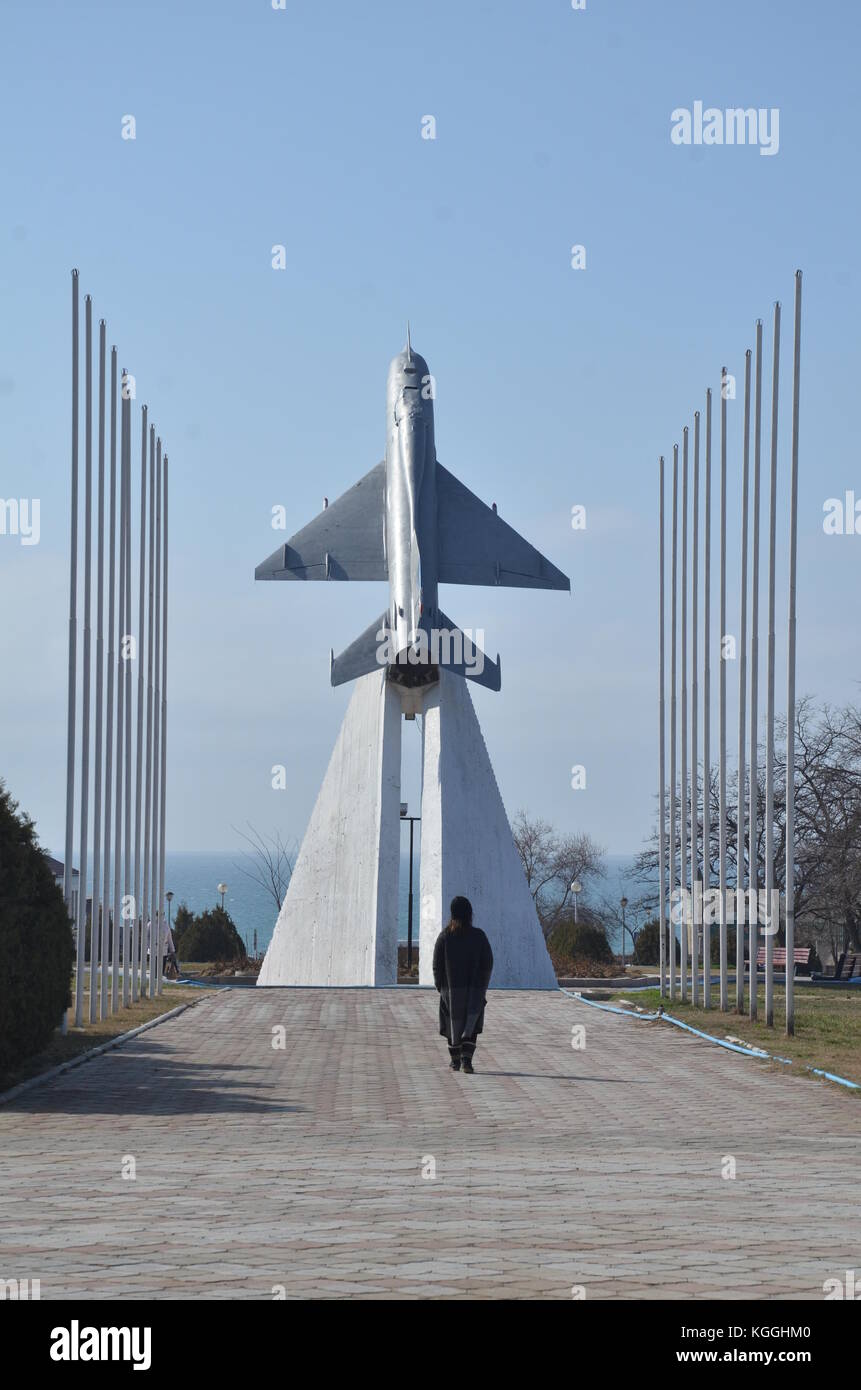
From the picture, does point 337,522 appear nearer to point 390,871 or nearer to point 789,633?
point 390,871

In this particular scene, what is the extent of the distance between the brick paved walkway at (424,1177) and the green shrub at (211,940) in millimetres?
28818

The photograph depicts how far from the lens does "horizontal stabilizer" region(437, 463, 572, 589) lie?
33.6 meters

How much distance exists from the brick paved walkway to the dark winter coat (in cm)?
52

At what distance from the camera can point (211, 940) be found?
45281 mm

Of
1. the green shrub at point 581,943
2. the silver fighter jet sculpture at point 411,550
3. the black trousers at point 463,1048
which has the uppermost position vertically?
the silver fighter jet sculpture at point 411,550

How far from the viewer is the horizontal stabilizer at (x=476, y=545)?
33562 mm

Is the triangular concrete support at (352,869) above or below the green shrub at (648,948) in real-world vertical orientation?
above

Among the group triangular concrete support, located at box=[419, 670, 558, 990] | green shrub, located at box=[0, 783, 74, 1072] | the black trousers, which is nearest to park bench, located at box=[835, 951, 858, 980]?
triangular concrete support, located at box=[419, 670, 558, 990]

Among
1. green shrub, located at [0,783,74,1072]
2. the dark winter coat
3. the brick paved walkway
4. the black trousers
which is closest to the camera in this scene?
the brick paved walkway

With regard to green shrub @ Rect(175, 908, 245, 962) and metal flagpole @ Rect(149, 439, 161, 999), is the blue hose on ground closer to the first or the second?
metal flagpole @ Rect(149, 439, 161, 999)

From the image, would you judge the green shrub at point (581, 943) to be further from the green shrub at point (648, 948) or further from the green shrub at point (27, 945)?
the green shrub at point (27, 945)

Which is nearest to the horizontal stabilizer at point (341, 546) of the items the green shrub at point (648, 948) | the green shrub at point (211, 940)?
the green shrub at point (211, 940)

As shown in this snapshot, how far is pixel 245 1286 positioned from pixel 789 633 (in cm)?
1406

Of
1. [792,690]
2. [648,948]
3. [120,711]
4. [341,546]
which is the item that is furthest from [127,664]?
[648,948]
